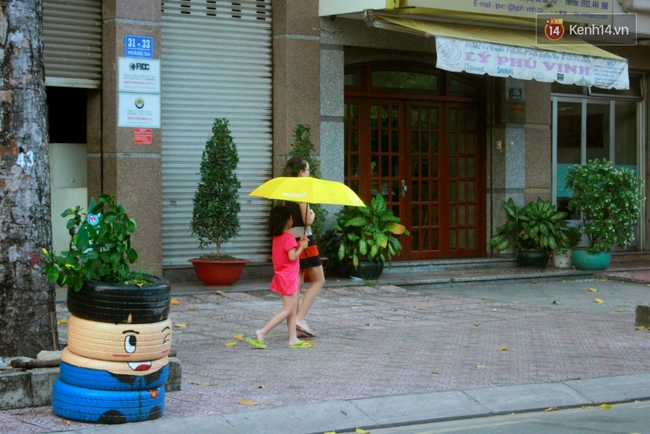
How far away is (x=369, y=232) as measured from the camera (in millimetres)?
13453

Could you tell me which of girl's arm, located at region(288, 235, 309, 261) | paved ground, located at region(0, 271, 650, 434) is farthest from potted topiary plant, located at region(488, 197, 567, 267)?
girl's arm, located at region(288, 235, 309, 261)

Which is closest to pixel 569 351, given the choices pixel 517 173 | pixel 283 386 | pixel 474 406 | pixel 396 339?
pixel 396 339

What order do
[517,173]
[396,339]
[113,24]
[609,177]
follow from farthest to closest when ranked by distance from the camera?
1. [517,173]
2. [609,177]
3. [113,24]
4. [396,339]

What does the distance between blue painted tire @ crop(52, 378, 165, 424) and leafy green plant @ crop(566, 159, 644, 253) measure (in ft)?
34.4

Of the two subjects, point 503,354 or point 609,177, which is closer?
point 503,354

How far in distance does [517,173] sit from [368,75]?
3189 millimetres

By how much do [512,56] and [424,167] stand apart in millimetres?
2735

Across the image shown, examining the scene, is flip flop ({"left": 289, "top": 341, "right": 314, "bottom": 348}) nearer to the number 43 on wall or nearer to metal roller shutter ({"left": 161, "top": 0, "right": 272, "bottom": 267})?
the number 43 on wall

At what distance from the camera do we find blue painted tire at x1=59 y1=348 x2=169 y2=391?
6.20 meters

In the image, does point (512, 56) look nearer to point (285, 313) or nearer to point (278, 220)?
point (278, 220)

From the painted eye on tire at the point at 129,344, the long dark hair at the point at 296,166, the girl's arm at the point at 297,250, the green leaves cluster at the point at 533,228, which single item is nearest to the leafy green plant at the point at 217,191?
the long dark hair at the point at 296,166

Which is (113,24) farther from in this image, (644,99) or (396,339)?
(644,99)

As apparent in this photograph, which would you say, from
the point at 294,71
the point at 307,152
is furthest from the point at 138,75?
the point at 307,152

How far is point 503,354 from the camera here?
29.5 ft
